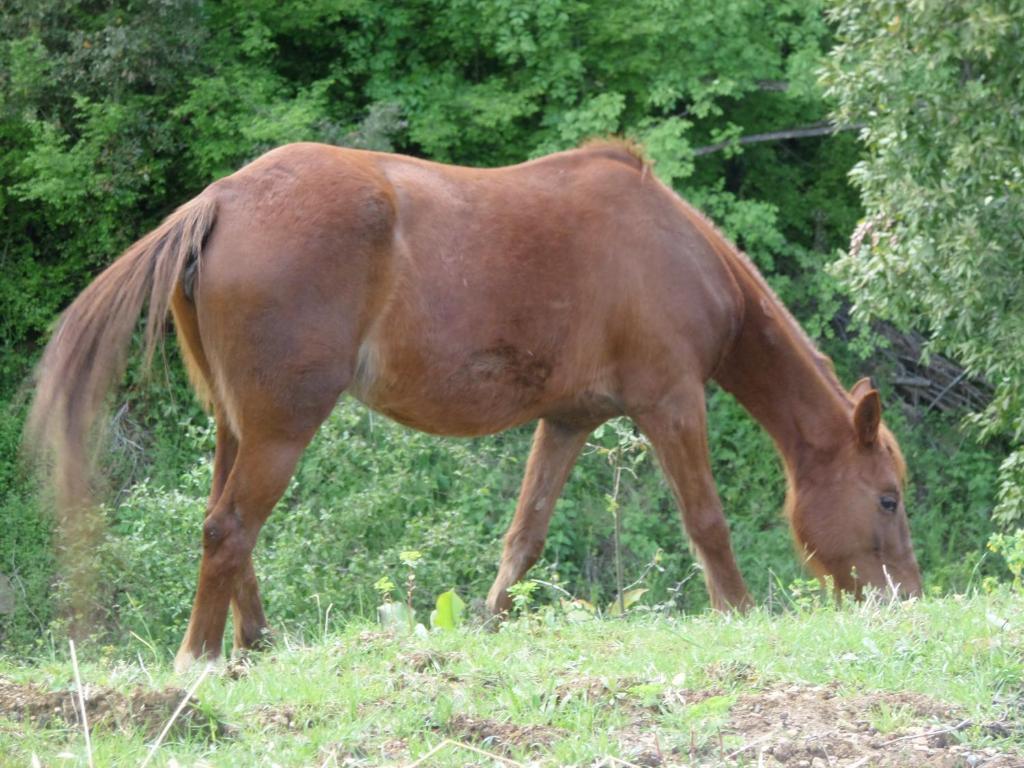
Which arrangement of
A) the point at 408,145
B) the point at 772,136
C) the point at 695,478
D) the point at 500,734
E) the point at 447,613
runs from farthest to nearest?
the point at 772,136
the point at 408,145
the point at 695,478
the point at 447,613
the point at 500,734

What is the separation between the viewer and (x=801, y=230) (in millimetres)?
14500

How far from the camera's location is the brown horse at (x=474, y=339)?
16.0 feet

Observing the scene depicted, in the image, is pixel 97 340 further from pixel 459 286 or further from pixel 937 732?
pixel 937 732

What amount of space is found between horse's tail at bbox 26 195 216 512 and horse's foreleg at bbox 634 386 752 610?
7.02 feet

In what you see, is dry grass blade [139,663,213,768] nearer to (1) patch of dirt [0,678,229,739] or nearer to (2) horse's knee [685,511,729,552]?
(1) patch of dirt [0,678,229,739]

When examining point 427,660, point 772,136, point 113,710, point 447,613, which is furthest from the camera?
point 772,136

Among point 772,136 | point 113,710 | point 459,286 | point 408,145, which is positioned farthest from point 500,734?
point 772,136

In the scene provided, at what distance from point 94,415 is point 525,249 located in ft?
6.20

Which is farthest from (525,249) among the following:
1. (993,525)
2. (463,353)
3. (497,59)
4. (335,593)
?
(993,525)

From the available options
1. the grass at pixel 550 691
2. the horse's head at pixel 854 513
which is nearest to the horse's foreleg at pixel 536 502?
the horse's head at pixel 854 513

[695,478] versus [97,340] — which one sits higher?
[97,340]

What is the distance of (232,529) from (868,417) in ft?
10.5

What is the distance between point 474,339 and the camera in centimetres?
539

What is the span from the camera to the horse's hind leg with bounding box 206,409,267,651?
5.29m
